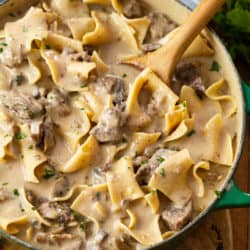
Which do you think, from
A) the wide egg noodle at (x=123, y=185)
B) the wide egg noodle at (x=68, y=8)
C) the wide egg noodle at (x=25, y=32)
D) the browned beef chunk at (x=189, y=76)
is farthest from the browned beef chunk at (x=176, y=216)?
the wide egg noodle at (x=68, y=8)

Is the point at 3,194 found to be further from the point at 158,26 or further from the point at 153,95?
the point at 158,26

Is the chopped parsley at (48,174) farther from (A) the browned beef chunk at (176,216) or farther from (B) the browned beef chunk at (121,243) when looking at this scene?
(A) the browned beef chunk at (176,216)

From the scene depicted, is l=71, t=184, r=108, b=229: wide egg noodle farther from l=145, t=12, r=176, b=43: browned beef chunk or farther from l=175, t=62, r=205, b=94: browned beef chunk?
l=145, t=12, r=176, b=43: browned beef chunk

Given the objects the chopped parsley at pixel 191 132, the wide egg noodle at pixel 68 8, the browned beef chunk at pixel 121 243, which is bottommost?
the browned beef chunk at pixel 121 243

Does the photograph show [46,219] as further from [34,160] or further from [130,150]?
[130,150]

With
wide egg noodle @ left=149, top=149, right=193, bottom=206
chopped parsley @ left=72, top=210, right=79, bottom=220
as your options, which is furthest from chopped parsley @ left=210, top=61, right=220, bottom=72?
chopped parsley @ left=72, top=210, right=79, bottom=220

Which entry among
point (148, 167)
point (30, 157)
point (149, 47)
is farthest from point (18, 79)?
point (148, 167)
